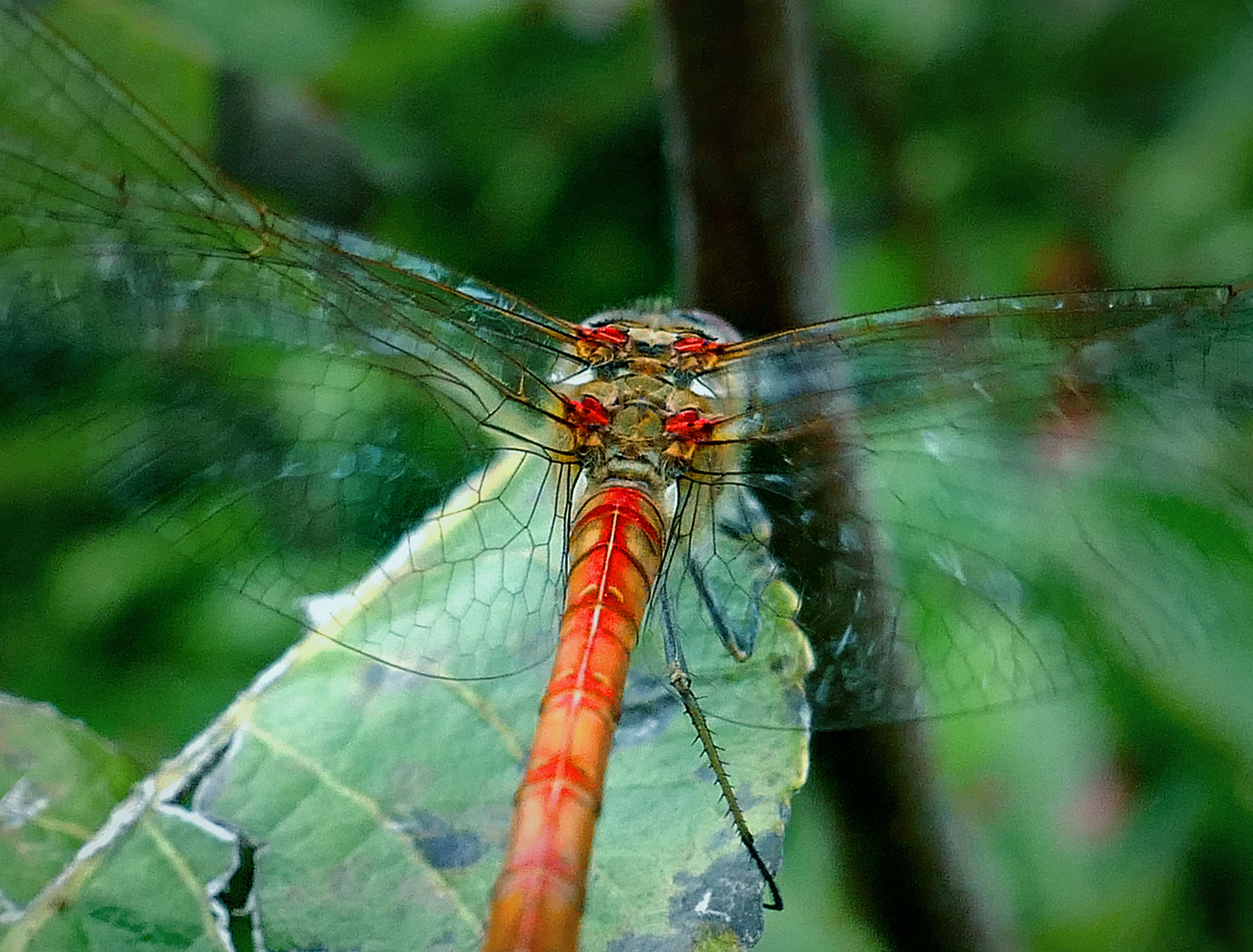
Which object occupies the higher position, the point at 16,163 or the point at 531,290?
the point at 531,290

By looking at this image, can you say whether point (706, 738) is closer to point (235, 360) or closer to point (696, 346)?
point (696, 346)

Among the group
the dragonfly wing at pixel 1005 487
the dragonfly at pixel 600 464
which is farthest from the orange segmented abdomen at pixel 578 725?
the dragonfly wing at pixel 1005 487

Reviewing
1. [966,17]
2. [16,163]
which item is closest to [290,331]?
[16,163]

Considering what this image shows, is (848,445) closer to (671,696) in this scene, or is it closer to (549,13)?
(671,696)

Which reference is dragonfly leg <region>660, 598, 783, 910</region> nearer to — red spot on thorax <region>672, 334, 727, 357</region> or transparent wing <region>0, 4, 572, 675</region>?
transparent wing <region>0, 4, 572, 675</region>

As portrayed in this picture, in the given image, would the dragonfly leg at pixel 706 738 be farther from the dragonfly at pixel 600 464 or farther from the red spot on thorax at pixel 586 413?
the red spot on thorax at pixel 586 413

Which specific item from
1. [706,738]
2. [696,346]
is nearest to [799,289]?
[696,346]
